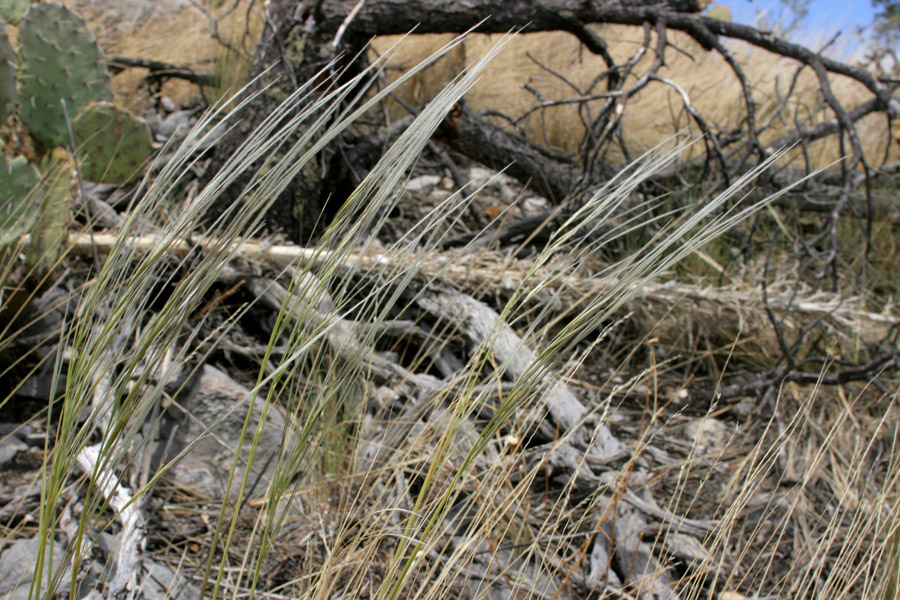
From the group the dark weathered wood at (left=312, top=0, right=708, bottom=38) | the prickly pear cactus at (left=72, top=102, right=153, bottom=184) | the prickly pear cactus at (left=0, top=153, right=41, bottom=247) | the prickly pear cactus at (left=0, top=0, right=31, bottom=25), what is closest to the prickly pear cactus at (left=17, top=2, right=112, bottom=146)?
the prickly pear cactus at (left=72, top=102, right=153, bottom=184)

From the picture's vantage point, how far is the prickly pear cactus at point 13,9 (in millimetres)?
1772

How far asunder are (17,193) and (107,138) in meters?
0.50

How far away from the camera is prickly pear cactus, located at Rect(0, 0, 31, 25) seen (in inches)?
69.8

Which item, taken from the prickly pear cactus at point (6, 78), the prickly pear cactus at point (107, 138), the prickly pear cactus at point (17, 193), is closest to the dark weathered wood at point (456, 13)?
the prickly pear cactus at point (107, 138)

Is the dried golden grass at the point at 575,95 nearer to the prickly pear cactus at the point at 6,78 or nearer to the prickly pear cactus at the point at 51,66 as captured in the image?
the prickly pear cactus at the point at 51,66

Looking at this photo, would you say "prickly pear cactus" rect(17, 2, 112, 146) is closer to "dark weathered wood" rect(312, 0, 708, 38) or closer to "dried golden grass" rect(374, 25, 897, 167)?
"dark weathered wood" rect(312, 0, 708, 38)

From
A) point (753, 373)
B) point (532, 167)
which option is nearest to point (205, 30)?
point (532, 167)

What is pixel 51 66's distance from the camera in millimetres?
1703

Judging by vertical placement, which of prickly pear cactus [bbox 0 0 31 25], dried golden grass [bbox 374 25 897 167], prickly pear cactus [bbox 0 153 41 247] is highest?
dried golden grass [bbox 374 25 897 167]

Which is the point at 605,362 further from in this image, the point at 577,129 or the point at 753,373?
the point at 577,129

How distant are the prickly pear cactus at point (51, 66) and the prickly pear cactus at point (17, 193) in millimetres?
428

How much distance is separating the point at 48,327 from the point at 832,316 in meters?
1.98

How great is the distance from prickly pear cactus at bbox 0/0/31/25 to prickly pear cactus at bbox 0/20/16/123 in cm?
37

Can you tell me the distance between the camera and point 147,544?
1002 mm
